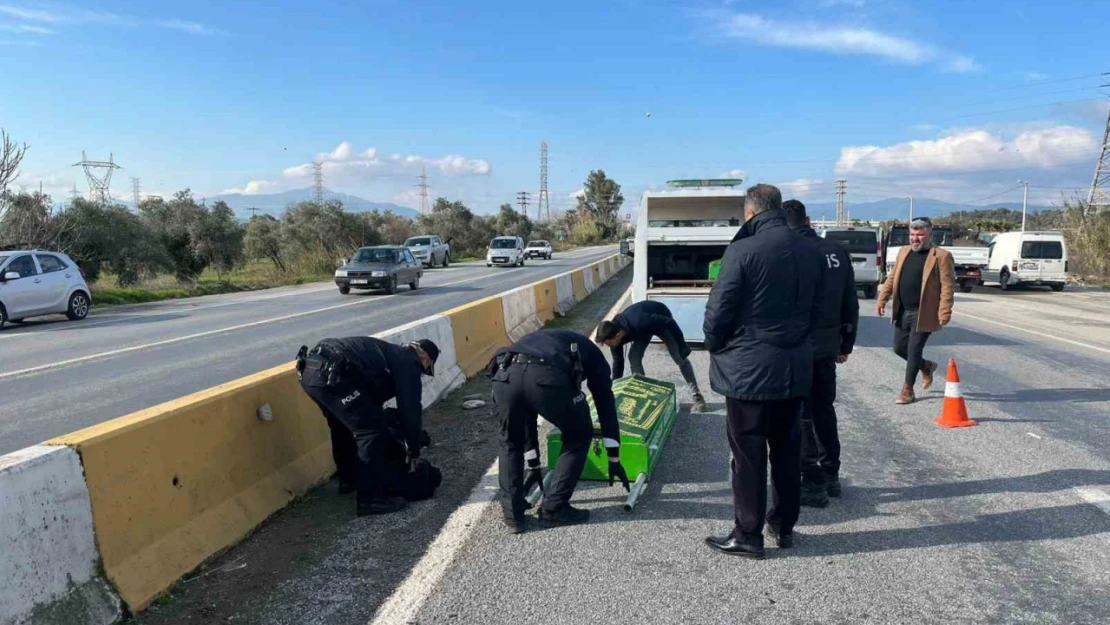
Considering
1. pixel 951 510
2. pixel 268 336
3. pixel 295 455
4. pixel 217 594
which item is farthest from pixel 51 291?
pixel 951 510

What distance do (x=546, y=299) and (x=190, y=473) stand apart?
11321 mm

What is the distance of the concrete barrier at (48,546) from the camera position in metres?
2.88

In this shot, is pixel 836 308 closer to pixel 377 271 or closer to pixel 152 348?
pixel 152 348

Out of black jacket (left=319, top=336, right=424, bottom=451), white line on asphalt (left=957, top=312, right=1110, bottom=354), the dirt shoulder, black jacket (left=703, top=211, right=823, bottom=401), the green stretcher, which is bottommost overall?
white line on asphalt (left=957, top=312, right=1110, bottom=354)

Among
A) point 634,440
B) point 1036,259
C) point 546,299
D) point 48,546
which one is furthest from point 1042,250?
point 48,546

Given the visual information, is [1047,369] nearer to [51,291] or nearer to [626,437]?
[626,437]

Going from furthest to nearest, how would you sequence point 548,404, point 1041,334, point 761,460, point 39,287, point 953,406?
1. point 39,287
2. point 1041,334
3. point 953,406
4. point 548,404
5. point 761,460

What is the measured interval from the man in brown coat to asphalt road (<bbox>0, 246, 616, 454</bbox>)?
7.99 metres

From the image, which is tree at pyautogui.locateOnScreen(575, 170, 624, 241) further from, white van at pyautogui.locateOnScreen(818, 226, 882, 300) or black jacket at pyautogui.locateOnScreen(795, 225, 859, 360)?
black jacket at pyautogui.locateOnScreen(795, 225, 859, 360)

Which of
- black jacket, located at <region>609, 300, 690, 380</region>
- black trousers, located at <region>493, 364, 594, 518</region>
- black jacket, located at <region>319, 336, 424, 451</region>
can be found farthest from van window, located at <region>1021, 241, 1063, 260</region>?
black jacket, located at <region>319, 336, 424, 451</region>

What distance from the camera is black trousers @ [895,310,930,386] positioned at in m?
7.45

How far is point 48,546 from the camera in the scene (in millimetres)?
3033

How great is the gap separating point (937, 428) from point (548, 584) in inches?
179

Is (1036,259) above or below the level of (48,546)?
above
